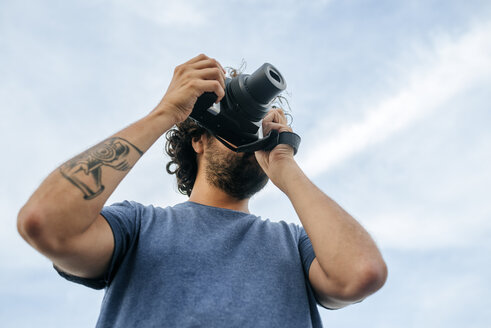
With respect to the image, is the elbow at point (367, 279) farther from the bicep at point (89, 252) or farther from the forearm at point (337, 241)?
the bicep at point (89, 252)

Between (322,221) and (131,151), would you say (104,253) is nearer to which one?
(131,151)

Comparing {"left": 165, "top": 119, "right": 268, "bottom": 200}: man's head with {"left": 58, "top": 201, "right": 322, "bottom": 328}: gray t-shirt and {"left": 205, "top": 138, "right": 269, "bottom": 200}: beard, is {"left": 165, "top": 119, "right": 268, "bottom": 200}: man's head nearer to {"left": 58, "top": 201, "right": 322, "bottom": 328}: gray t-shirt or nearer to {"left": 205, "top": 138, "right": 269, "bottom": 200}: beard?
{"left": 205, "top": 138, "right": 269, "bottom": 200}: beard

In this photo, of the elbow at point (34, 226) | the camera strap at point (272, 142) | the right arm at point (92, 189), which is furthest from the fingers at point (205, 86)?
the elbow at point (34, 226)

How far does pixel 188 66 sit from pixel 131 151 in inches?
17.1

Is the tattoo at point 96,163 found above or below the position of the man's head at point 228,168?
below

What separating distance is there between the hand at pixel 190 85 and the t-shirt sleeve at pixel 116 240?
0.41 meters

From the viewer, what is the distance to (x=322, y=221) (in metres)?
1.58

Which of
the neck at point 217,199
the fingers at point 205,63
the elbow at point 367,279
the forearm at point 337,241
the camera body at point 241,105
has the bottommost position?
the elbow at point 367,279

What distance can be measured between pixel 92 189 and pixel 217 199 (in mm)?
736

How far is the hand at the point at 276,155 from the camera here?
1.88 m

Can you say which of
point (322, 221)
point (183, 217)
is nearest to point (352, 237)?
point (322, 221)

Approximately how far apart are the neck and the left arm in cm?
31

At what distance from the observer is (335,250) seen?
1510mm

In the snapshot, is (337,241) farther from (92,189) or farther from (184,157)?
(184,157)
